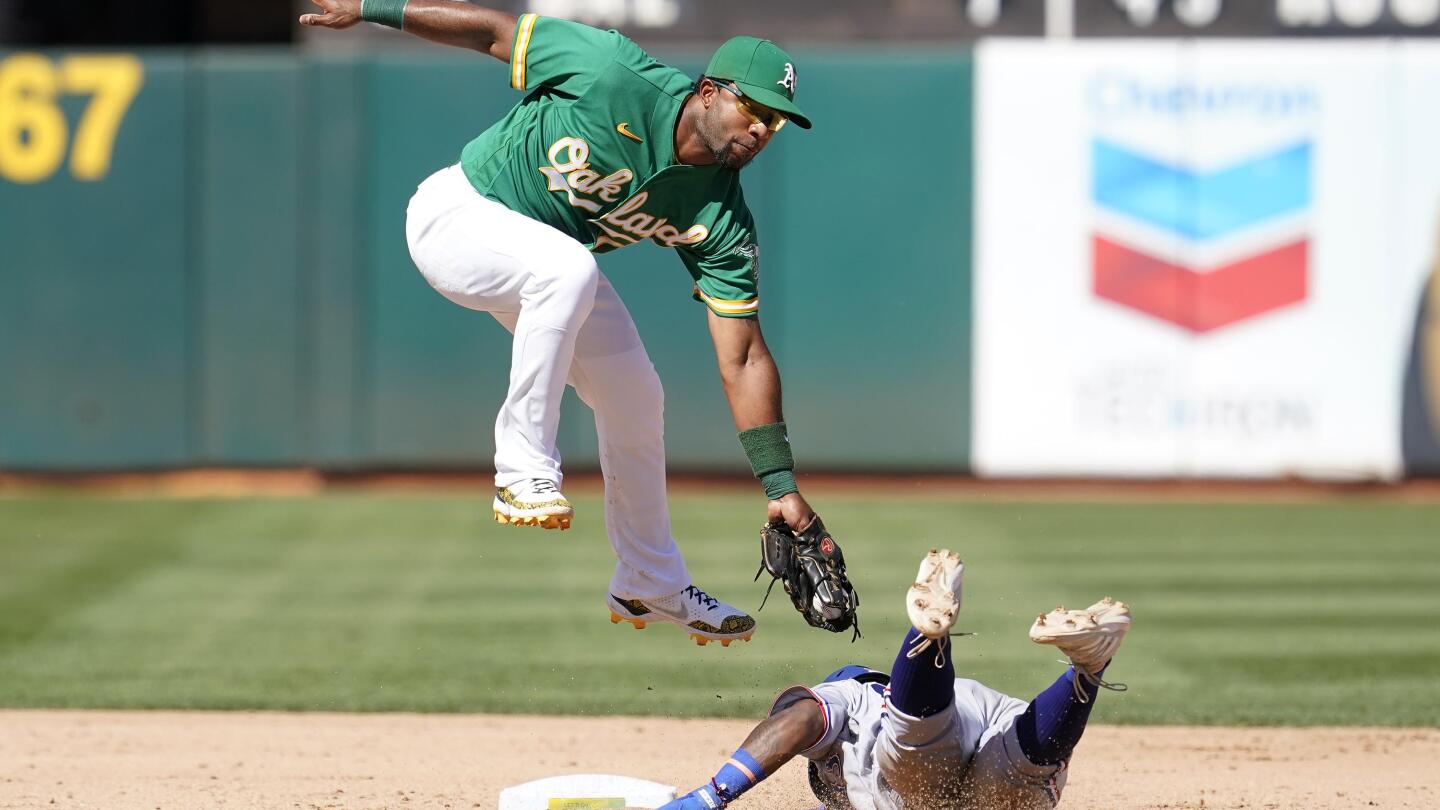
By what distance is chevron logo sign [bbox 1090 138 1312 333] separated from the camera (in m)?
12.3

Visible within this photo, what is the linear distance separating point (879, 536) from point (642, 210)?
5.88 metres

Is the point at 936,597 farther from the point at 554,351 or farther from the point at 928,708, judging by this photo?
the point at 554,351

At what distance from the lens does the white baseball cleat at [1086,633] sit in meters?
4.47

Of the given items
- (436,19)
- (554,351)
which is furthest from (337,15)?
(554,351)

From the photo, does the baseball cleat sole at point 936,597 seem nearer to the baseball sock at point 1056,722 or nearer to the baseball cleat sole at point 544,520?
the baseball sock at point 1056,722

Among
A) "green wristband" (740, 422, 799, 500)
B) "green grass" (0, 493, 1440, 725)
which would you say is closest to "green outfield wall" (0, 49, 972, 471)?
"green grass" (0, 493, 1440, 725)

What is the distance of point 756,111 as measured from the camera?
16.0 ft

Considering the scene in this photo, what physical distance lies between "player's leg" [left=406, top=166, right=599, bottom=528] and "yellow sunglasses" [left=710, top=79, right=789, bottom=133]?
58cm

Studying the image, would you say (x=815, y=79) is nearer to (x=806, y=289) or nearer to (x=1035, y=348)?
(x=806, y=289)

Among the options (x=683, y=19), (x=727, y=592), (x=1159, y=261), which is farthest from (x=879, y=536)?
(x=683, y=19)

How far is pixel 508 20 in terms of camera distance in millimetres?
5098

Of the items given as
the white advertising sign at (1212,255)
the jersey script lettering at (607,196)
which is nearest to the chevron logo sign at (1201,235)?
the white advertising sign at (1212,255)

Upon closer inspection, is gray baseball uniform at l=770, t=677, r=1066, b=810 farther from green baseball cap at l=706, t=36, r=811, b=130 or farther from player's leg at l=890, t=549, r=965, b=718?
green baseball cap at l=706, t=36, r=811, b=130

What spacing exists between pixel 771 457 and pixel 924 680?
2.70 ft
